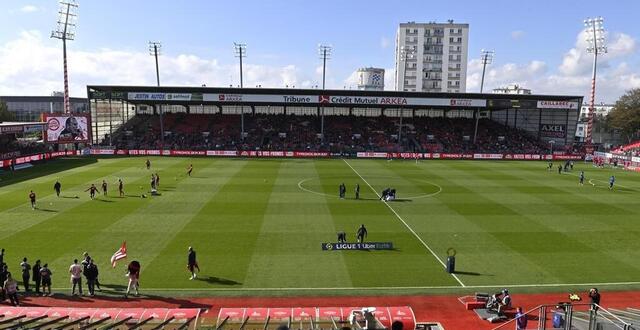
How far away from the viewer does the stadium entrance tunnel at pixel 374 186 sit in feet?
132

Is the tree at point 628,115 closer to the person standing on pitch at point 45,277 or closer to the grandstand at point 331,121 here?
the grandstand at point 331,121

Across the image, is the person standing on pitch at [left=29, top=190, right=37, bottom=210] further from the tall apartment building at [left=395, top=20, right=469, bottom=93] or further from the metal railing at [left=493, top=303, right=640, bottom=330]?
the tall apartment building at [left=395, top=20, right=469, bottom=93]

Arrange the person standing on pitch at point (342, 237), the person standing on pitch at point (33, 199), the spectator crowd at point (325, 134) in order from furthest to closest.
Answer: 1. the spectator crowd at point (325, 134)
2. the person standing on pitch at point (33, 199)
3. the person standing on pitch at point (342, 237)

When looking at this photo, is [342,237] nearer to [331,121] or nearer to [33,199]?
[33,199]

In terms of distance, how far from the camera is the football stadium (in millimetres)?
17000

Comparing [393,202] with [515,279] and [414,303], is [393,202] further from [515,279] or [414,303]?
[414,303]

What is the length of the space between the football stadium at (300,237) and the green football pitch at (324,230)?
143 millimetres

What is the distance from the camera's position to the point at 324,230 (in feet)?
93.8

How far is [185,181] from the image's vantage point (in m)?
45.9

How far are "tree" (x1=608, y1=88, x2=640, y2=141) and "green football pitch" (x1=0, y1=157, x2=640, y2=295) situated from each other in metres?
60.0

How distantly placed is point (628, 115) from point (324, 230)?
97.2 meters

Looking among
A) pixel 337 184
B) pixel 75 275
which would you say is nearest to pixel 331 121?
pixel 337 184

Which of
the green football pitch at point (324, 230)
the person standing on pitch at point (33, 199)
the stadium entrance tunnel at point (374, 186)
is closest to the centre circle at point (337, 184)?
the stadium entrance tunnel at point (374, 186)

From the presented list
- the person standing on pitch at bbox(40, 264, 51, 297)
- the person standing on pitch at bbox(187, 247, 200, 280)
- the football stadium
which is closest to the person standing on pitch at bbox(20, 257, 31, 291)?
the football stadium
